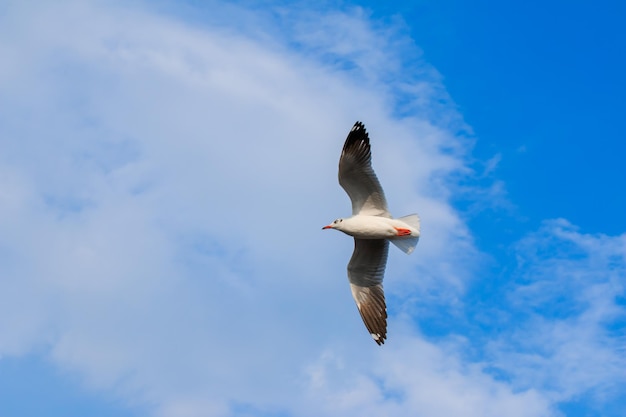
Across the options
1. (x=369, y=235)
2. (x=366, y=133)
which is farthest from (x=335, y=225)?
(x=366, y=133)

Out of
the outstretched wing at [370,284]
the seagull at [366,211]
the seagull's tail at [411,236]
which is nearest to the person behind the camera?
the seagull at [366,211]

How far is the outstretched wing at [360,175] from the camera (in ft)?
62.7

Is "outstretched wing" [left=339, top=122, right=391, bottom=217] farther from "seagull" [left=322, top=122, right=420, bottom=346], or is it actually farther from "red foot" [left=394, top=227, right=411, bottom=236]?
"red foot" [left=394, top=227, right=411, bottom=236]

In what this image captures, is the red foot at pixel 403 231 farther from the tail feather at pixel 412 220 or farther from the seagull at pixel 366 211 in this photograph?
the tail feather at pixel 412 220

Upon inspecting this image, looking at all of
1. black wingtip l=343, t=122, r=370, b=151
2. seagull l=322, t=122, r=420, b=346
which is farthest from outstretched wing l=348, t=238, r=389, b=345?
black wingtip l=343, t=122, r=370, b=151

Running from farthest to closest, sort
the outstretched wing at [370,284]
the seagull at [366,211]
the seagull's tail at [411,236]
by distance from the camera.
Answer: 1. the outstretched wing at [370,284]
2. the seagull's tail at [411,236]
3. the seagull at [366,211]

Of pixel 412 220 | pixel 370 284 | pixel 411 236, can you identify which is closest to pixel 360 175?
pixel 412 220

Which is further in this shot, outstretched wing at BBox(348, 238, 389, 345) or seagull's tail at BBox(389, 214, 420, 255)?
outstretched wing at BBox(348, 238, 389, 345)

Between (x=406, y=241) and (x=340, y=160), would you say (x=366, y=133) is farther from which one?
(x=406, y=241)

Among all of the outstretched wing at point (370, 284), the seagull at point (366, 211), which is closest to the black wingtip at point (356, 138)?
the seagull at point (366, 211)

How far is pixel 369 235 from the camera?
19359mm

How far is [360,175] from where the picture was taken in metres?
19.2

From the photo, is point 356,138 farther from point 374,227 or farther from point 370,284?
point 370,284

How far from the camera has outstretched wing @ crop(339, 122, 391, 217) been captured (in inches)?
753
